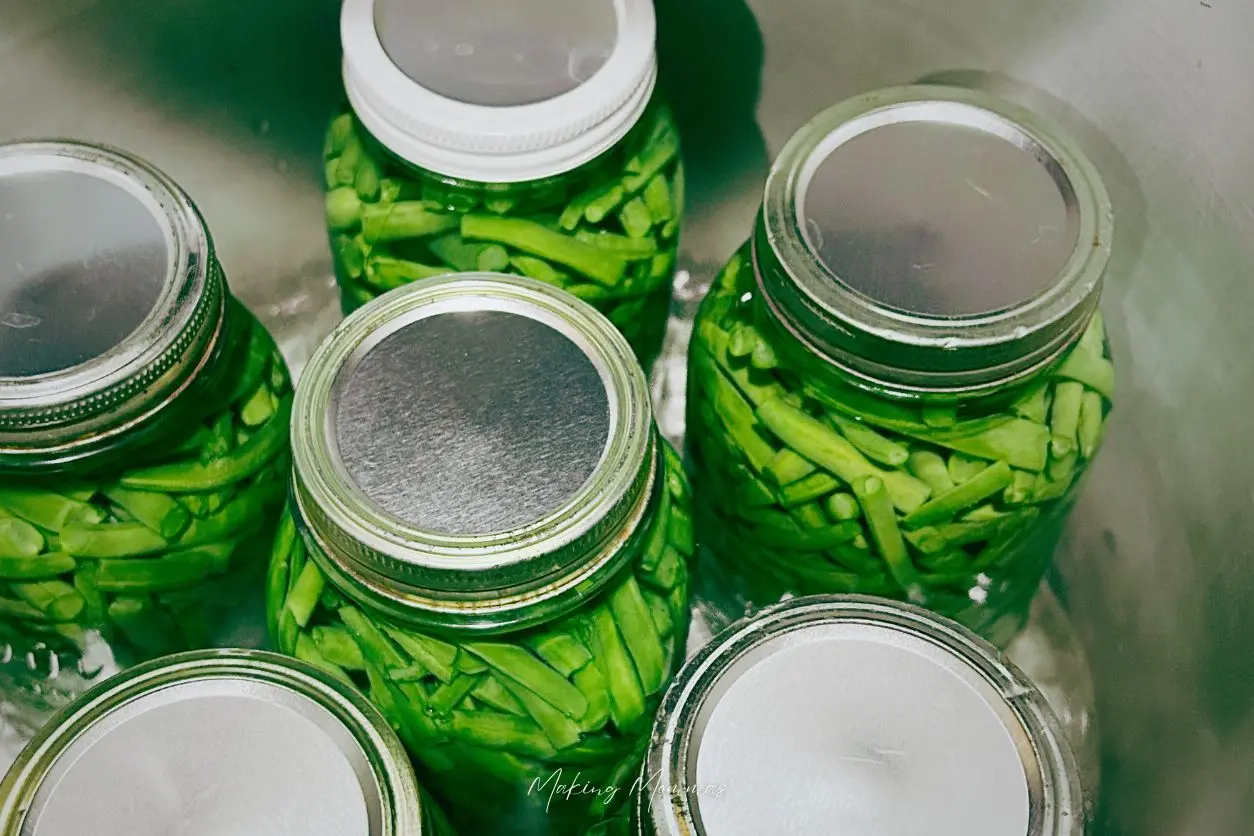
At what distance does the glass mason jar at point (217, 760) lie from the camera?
0.50m

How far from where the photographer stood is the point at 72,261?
654 millimetres

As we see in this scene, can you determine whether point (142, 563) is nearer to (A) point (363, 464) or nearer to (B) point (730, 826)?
(A) point (363, 464)

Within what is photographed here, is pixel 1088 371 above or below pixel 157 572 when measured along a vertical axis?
above

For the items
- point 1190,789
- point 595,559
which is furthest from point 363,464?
point 1190,789

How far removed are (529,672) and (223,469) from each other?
0.22 metres

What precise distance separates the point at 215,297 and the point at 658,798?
0.35 meters

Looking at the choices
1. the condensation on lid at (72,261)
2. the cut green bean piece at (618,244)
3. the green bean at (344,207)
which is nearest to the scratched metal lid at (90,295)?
the condensation on lid at (72,261)

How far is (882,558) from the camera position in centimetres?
69

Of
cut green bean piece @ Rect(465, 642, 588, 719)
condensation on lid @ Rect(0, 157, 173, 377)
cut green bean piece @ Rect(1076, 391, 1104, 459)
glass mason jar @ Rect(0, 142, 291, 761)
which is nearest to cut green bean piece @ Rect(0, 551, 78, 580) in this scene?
glass mason jar @ Rect(0, 142, 291, 761)

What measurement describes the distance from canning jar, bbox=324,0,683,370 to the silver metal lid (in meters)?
0.11

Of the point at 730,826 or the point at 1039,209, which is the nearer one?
the point at 730,826

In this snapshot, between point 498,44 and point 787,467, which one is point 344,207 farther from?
point 787,467

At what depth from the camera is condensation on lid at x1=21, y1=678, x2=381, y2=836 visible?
19.6 inches

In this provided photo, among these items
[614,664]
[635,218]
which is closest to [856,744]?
[614,664]
